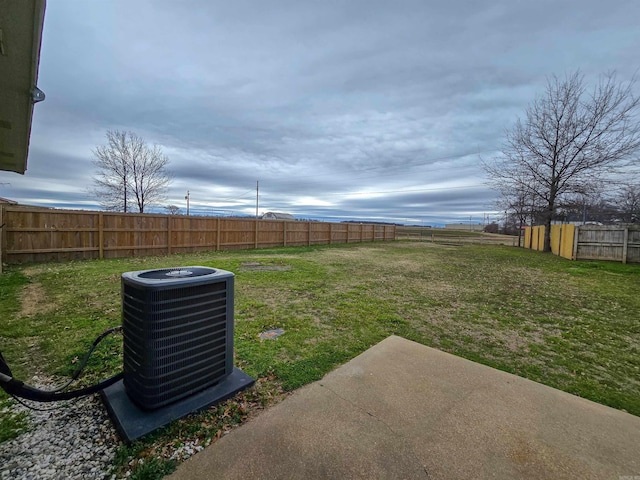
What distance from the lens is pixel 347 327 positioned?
3.44m

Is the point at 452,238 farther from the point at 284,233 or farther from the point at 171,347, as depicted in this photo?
the point at 171,347

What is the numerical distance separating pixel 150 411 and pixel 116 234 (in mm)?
10333

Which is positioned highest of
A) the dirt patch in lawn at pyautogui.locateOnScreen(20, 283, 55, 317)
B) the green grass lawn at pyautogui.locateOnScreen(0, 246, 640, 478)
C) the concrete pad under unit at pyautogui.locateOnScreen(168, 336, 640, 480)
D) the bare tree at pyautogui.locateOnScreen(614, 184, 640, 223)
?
the bare tree at pyautogui.locateOnScreen(614, 184, 640, 223)

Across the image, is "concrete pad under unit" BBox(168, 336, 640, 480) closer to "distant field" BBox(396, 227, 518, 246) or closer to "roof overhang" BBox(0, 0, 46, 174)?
"roof overhang" BBox(0, 0, 46, 174)

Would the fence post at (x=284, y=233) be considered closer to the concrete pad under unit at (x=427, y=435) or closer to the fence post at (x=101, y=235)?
the fence post at (x=101, y=235)

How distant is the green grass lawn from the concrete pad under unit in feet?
0.85

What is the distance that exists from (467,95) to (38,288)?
1698cm

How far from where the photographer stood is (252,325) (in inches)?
135

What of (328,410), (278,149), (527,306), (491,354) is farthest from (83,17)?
(278,149)

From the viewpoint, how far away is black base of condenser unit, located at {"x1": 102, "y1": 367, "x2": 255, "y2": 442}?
1547 millimetres

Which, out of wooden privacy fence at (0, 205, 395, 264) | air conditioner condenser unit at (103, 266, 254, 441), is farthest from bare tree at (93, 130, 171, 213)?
air conditioner condenser unit at (103, 266, 254, 441)

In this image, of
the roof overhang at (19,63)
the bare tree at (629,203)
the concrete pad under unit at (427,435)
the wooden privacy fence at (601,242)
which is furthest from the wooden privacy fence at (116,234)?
the bare tree at (629,203)

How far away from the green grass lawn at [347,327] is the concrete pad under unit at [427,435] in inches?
10.2

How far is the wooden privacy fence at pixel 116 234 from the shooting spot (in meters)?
7.78
